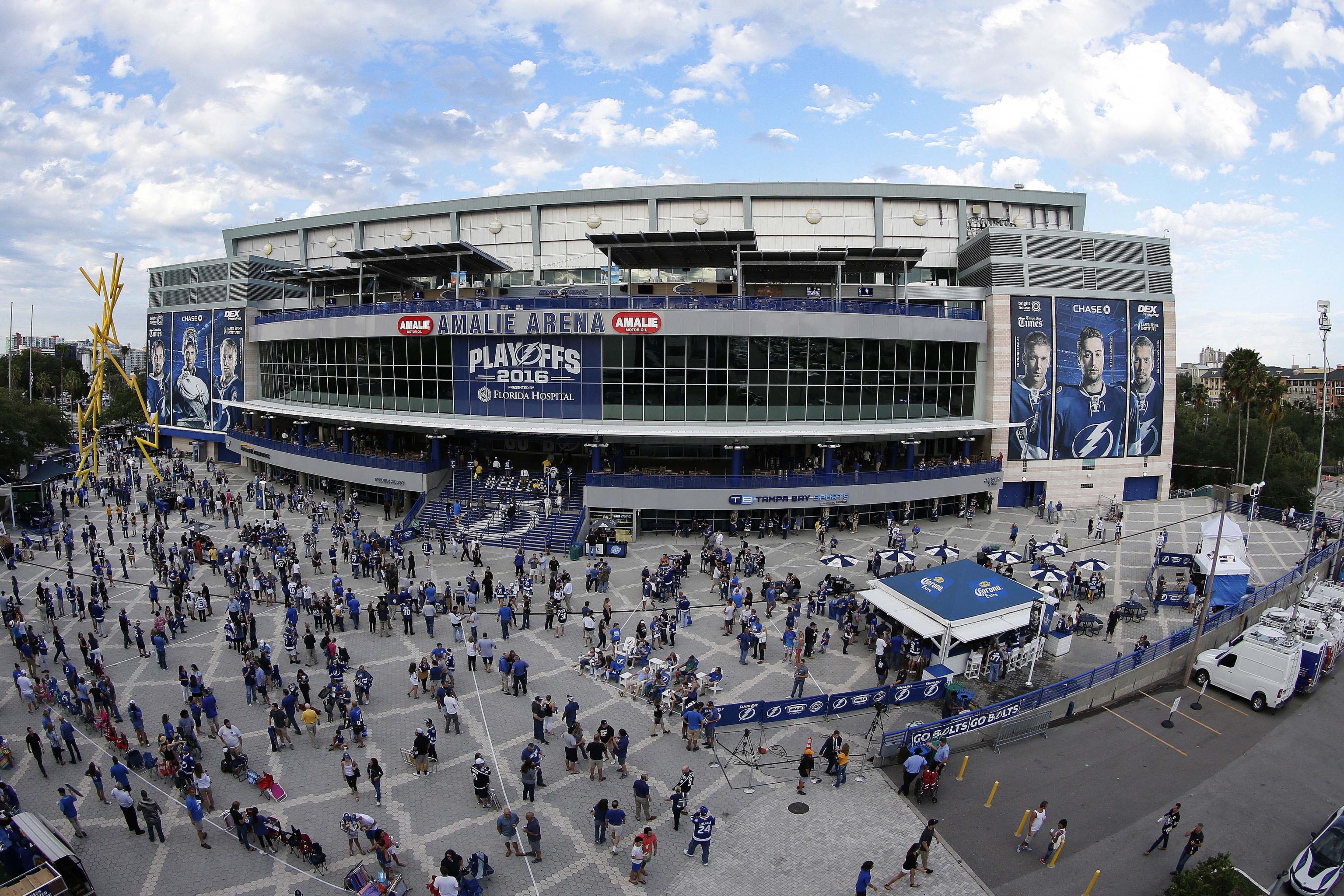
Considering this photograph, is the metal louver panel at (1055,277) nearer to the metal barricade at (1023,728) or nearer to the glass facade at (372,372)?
the metal barricade at (1023,728)

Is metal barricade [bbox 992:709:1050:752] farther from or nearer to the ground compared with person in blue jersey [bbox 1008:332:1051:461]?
nearer to the ground

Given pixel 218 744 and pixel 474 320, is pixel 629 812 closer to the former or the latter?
pixel 218 744

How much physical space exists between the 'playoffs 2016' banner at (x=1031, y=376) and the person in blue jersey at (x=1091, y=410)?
1.19 m

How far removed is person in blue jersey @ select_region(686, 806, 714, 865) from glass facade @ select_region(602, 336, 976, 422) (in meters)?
25.9

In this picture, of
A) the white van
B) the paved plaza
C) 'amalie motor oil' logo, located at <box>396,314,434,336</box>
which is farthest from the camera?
'amalie motor oil' logo, located at <box>396,314,434,336</box>

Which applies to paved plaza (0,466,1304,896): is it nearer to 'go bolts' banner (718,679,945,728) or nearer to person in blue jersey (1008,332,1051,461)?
'go bolts' banner (718,679,945,728)

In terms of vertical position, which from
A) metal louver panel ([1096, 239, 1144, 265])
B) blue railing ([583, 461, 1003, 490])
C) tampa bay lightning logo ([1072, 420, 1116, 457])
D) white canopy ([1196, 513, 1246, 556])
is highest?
metal louver panel ([1096, 239, 1144, 265])

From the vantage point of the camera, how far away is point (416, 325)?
39656 millimetres

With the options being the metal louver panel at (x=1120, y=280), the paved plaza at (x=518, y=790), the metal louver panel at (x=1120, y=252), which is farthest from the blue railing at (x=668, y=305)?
the paved plaza at (x=518, y=790)

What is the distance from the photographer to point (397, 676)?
68.5 ft

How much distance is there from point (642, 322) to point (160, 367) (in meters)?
52.0

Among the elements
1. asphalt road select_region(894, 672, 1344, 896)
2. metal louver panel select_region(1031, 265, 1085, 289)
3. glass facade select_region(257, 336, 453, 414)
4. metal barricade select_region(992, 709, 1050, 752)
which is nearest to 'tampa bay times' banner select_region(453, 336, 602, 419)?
glass facade select_region(257, 336, 453, 414)

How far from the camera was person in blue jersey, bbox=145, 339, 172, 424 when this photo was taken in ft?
200

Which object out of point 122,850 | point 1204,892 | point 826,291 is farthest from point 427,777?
point 826,291
